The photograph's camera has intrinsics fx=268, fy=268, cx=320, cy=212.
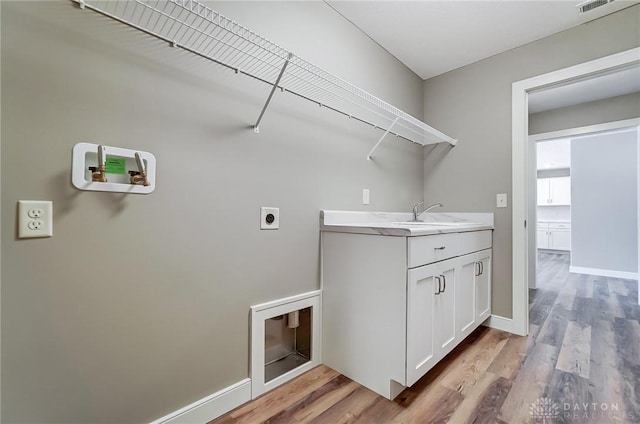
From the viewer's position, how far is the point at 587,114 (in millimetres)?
3254

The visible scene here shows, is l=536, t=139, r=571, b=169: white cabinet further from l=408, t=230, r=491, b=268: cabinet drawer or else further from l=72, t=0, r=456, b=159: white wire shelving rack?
l=72, t=0, r=456, b=159: white wire shelving rack

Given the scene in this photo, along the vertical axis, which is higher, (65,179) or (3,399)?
(65,179)

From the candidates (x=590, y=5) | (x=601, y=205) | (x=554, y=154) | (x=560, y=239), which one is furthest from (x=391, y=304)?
(x=560, y=239)

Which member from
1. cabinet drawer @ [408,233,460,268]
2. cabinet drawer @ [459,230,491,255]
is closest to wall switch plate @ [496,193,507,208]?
cabinet drawer @ [459,230,491,255]

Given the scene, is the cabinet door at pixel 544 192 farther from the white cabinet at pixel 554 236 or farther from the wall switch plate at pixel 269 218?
the wall switch plate at pixel 269 218

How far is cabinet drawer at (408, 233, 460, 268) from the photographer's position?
52.1 inches

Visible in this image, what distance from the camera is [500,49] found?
2.23 meters

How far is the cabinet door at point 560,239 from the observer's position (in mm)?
6711

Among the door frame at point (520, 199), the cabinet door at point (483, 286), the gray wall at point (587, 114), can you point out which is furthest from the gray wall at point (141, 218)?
the gray wall at point (587, 114)

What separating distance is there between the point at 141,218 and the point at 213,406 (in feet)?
2.93

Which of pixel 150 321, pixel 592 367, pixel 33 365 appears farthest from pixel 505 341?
pixel 33 365

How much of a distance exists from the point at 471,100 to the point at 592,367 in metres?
2.14

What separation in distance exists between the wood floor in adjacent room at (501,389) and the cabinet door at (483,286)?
0.18 m

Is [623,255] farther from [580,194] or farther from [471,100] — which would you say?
[471,100]
